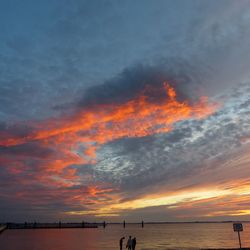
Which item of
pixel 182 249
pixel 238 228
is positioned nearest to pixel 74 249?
pixel 182 249

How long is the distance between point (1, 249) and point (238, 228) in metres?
31.8

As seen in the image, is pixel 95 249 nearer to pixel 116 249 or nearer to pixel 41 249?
pixel 116 249

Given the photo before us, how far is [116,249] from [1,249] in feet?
52.8

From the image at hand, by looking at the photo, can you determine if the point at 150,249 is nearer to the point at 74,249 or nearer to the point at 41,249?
the point at 74,249

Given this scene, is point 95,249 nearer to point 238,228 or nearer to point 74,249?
point 74,249

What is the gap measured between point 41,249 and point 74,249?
5295mm

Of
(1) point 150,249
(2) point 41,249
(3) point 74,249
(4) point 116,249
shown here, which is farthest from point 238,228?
(2) point 41,249

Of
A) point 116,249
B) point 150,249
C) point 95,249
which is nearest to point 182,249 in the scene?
point 150,249

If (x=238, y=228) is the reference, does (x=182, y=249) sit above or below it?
below

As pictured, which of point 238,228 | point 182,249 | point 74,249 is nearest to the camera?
point 238,228

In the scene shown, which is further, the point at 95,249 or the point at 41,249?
the point at 41,249

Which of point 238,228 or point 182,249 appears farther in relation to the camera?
point 182,249

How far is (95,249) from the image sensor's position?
4338 cm

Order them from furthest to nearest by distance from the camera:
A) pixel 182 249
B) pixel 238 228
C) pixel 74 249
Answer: pixel 74 249, pixel 182 249, pixel 238 228
